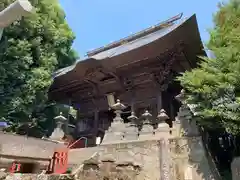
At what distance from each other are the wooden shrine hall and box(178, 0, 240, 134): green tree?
289 cm

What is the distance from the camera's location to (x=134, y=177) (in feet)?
25.8

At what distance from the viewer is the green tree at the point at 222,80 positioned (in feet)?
19.5

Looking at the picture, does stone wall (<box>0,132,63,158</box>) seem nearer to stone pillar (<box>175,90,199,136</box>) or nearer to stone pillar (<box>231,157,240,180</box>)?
stone pillar (<box>175,90,199,136</box>)

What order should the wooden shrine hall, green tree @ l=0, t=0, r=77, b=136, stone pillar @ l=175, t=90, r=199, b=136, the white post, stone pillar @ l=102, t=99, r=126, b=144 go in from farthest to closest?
green tree @ l=0, t=0, r=77, b=136 < the wooden shrine hall < stone pillar @ l=102, t=99, r=126, b=144 < stone pillar @ l=175, t=90, r=199, b=136 < the white post

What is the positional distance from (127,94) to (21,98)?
5320 mm

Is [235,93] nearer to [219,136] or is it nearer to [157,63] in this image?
[219,136]

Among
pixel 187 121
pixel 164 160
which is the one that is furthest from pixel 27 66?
pixel 187 121

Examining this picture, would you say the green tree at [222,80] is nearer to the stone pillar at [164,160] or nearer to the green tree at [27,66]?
the stone pillar at [164,160]

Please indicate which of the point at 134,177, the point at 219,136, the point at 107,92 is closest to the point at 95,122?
the point at 107,92

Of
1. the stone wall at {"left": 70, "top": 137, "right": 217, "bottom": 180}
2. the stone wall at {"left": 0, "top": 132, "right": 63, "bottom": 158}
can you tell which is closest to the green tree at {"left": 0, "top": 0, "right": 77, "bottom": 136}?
the stone wall at {"left": 0, "top": 132, "right": 63, "bottom": 158}

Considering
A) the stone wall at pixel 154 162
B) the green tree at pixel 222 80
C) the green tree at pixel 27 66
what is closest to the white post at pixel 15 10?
the green tree at pixel 27 66

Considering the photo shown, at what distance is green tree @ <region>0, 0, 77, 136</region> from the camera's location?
1148 cm

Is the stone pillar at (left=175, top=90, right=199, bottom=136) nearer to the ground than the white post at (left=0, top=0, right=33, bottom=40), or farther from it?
nearer to the ground

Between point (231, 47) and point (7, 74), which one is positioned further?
point (7, 74)
